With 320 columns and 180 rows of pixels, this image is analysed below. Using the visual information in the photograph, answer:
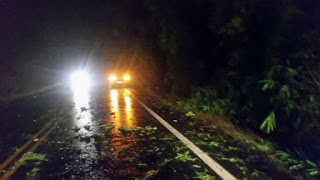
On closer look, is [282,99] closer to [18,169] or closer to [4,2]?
[18,169]

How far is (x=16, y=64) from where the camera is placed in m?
35.2

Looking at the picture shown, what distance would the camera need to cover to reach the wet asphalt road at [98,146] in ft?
21.5

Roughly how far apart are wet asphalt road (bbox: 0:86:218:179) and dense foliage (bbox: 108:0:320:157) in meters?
2.64

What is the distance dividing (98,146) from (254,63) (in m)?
5.67

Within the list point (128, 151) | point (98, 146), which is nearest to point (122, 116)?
point (98, 146)

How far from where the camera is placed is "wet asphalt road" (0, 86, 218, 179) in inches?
259

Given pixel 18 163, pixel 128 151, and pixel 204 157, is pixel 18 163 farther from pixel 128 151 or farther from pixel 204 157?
pixel 204 157

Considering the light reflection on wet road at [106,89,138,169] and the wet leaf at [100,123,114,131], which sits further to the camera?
the wet leaf at [100,123,114,131]

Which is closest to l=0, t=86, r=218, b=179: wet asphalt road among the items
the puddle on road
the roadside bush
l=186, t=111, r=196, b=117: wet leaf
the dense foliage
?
the puddle on road

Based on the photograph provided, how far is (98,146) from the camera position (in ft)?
28.3

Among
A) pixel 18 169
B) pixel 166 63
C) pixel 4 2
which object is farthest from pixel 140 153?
pixel 4 2

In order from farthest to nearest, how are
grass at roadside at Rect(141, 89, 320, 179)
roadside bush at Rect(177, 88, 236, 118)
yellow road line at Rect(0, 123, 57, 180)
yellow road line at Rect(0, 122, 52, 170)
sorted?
roadside bush at Rect(177, 88, 236, 118) < yellow road line at Rect(0, 122, 52, 170) < yellow road line at Rect(0, 123, 57, 180) < grass at roadside at Rect(141, 89, 320, 179)

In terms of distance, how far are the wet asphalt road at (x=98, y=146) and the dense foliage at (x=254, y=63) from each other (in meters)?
2.64

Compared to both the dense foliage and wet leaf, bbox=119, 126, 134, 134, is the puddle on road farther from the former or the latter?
the dense foliage
